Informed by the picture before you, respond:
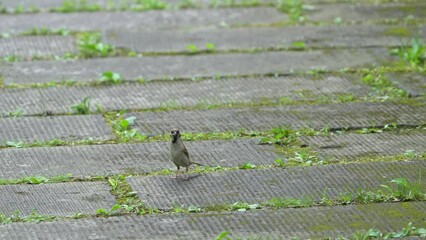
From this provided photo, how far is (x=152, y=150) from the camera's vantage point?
628 cm

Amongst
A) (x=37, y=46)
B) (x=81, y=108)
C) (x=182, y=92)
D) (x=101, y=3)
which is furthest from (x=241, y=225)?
(x=101, y=3)

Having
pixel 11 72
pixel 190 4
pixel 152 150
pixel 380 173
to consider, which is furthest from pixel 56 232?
pixel 190 4

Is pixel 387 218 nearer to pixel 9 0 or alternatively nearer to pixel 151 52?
pixel 151 52

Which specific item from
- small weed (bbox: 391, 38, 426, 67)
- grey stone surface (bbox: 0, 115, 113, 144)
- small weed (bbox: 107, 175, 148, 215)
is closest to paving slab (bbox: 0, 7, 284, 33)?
small weed (bbox: 391, 38, 426, 67)

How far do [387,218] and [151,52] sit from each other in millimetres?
3789

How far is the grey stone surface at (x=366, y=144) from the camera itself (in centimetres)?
622

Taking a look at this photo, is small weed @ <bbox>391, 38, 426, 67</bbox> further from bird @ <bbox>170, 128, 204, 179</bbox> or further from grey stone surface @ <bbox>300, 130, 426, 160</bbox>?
bird @ <bbox>170, 128, 204, 179</bbox>

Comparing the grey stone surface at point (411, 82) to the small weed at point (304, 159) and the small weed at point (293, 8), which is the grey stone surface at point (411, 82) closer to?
the small weed at point (304, 159)

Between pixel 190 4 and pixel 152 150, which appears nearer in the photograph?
pixel 152 150

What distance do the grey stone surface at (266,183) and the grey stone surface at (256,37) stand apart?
289cm

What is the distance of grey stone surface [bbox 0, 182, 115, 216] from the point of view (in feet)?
17.3

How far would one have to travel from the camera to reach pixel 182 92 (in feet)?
24.6

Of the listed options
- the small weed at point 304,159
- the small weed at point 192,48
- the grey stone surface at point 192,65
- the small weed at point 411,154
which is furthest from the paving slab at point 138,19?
the small weed at point 411,154

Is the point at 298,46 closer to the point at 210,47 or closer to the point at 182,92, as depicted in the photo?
the point at 210,47
